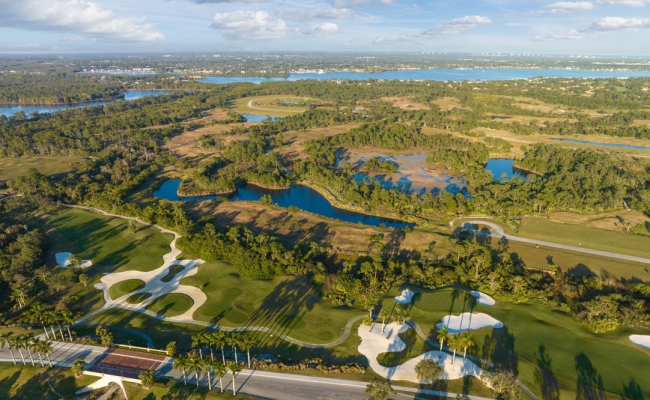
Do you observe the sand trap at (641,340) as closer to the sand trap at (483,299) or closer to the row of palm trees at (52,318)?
the sand trap at (483,299)

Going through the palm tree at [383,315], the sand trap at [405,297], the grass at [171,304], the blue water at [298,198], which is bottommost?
the grass at [171,304]

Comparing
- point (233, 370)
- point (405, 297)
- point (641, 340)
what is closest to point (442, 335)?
point (405, 297)

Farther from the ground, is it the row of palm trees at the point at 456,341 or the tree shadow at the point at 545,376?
the row of palm trees at the point at 456,341

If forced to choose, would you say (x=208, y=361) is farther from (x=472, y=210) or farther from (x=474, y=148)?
(x=474, y=148)

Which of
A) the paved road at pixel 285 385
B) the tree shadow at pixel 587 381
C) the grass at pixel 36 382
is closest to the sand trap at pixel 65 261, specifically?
the paved road at pixel 285 385

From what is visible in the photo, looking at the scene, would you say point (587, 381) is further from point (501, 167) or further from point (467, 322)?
point (501, 167)

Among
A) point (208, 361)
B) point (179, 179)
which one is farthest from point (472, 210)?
point (179, 179)

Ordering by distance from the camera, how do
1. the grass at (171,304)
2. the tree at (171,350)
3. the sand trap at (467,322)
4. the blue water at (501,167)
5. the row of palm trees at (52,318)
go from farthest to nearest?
the blue water at (501,167) → the grass at (171,304) → the sand trap at (467,322) → the row of palm trees at (52,318) → the tree at (171,350)
